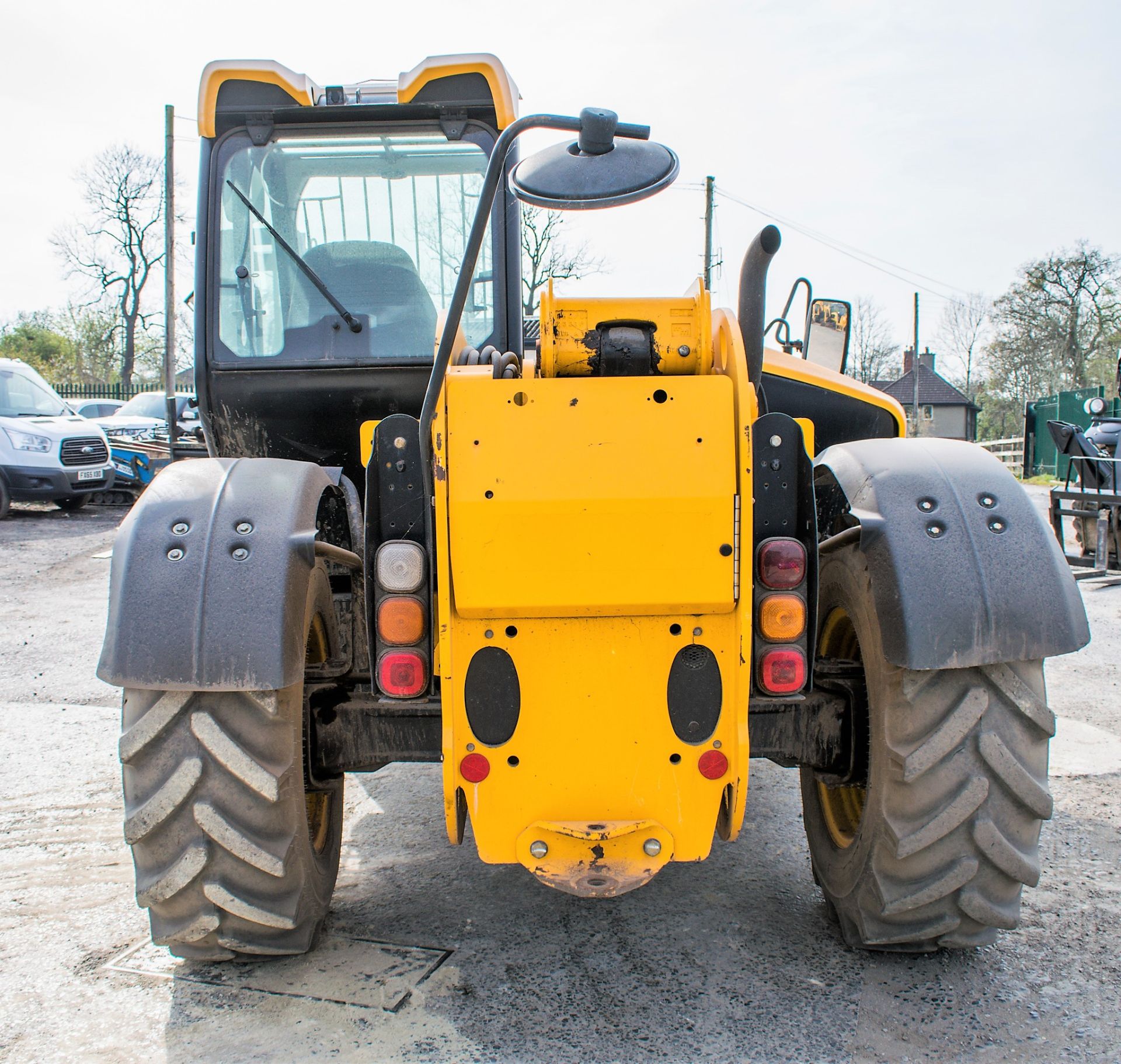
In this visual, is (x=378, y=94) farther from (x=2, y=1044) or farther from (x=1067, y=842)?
(x=1067, y=842)

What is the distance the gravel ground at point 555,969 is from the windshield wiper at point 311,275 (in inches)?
77.5

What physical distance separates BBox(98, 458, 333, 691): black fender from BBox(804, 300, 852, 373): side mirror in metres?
3.05

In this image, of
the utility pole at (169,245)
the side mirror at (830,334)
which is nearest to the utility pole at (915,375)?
the utility pole at (169,245)

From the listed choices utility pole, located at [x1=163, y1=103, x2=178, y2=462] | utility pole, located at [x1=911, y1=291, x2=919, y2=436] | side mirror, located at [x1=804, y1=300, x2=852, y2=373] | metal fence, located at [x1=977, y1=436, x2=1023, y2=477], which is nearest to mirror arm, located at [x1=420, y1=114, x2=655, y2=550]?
side mirror, located at [x1=804, y1=300, x2=852, y2=373]

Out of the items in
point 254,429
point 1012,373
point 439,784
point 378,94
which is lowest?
point 439,784

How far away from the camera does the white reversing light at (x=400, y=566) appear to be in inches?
97.7

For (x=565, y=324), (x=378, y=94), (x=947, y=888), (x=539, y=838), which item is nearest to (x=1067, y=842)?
(x=947, y=888)

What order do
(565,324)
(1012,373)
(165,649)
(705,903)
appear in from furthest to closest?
(1012,373) → (705,903) → (565,324) → (165,649)

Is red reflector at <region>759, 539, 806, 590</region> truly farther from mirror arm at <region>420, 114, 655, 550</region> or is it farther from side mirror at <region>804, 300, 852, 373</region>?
side mirror at <region>804, 300, 852, 373</region>

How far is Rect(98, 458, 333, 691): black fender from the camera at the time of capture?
94.1 inches

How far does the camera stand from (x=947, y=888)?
8.36ft

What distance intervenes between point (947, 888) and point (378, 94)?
3458mm

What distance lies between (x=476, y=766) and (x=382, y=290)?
7.09 feet

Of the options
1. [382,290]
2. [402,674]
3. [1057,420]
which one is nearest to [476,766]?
[402,674]
